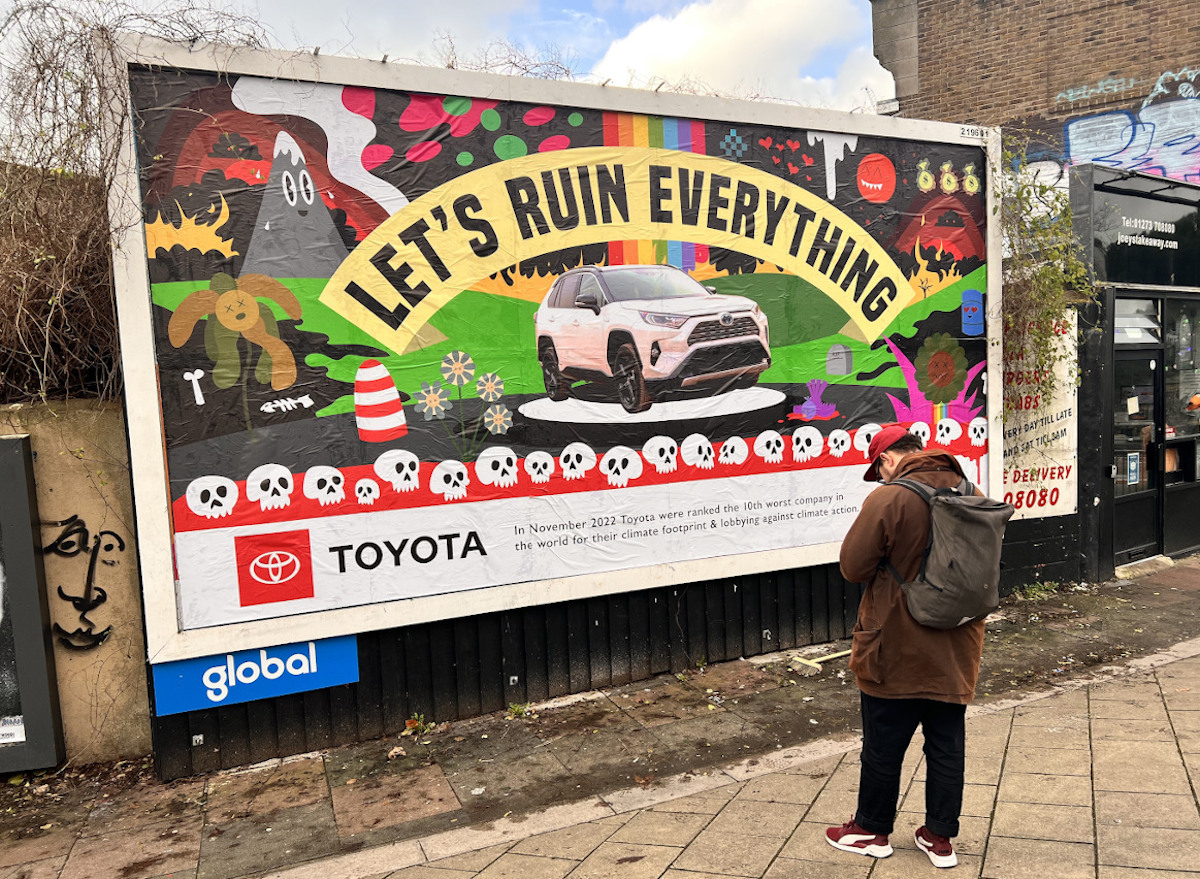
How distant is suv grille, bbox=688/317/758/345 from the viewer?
6.07 meters

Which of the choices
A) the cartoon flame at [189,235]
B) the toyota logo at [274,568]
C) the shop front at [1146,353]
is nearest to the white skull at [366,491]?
the toyota logo at [274,568]

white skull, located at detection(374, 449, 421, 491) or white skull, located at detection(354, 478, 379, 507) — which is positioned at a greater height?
white skull, located at detection(374, 449, 421, 491)

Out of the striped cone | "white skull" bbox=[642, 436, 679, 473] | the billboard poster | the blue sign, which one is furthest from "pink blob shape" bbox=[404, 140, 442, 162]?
the blue sign

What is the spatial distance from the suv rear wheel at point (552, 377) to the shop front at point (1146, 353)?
5906mm

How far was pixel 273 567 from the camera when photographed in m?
4.92

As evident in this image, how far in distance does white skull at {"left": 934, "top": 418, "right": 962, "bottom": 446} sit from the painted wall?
244 inches

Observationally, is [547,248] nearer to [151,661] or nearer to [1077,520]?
[151,661]

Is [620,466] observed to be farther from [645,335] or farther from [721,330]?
[721,330]

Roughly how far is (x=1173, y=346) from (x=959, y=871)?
7996 millimetres

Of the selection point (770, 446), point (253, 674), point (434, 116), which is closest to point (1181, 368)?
point (770, 446)

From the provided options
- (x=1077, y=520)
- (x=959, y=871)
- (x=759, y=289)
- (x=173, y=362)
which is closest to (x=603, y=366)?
(x=759, y=289)

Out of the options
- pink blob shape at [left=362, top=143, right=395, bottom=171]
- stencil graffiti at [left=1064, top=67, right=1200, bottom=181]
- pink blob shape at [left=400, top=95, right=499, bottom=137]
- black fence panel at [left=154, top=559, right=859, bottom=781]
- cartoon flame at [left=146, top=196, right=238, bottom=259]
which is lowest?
black fence panel at [left=154, top=559, right=859, bottom=781]

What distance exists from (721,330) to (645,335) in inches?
26.0

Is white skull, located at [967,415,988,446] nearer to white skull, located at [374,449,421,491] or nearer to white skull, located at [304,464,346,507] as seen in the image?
white skull, located at [374,449,421,491]
